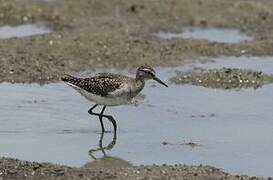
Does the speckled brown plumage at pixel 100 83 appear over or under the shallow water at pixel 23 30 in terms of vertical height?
under

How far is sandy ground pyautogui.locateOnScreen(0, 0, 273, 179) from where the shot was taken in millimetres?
15594

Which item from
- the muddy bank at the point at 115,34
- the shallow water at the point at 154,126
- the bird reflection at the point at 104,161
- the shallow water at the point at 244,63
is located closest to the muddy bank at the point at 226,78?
the shallow water at the point at 154,126

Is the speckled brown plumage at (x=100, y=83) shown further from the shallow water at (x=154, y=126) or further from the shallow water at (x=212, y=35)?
the shallow water at (x=212, y=35)

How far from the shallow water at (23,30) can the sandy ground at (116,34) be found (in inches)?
8.3

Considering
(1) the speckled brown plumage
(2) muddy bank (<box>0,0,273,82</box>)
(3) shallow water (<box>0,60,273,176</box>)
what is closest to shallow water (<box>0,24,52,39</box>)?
(2) muddy bank (<box>0,0,273,82</box>)

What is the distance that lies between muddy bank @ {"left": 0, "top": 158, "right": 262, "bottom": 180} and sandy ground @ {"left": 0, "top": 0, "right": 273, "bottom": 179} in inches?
179

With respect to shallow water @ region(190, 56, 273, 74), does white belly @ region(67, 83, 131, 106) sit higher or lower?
lower

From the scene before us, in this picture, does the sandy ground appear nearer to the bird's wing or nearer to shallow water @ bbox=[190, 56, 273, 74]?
shallow water @ bbox=[190, 56, 273, 74]

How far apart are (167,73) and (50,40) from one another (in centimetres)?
249

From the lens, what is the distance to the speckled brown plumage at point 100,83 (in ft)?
40.7

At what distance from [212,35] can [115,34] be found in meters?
1.99

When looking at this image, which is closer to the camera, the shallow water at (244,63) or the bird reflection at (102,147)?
the bird reflection at (102,147)

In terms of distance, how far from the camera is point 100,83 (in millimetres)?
12484

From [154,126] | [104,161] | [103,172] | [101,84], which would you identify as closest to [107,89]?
[101,84]
